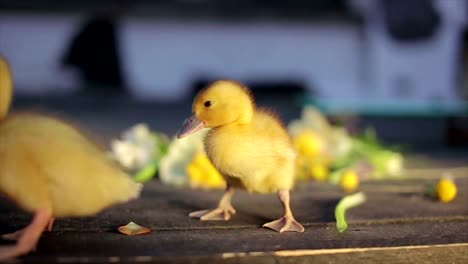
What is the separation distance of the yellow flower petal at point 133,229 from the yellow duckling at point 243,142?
16cm

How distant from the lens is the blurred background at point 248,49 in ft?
22.1

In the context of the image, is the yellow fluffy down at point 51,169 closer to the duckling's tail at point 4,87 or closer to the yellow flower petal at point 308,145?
the duckling's tail at point 4,87

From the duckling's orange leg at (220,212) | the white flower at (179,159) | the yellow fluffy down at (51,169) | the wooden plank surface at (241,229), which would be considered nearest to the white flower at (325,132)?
the white flower at (179,159)

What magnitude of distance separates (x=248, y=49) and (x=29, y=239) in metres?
6.23

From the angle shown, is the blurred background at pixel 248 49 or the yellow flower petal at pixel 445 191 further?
the blurred background at pixel 248 49

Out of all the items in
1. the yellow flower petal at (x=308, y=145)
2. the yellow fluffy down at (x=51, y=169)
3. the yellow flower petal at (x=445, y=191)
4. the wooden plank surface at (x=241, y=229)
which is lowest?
the wooden plank surface at (x=241, y=229)

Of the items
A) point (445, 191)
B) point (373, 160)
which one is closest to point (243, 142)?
point (445, 191)

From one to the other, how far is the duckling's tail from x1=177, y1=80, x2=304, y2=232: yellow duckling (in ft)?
1.00

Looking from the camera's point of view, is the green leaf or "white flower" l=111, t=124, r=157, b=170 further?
"white flower" l=111, t=124, r=157, b=170

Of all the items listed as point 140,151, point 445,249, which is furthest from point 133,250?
point 140,151

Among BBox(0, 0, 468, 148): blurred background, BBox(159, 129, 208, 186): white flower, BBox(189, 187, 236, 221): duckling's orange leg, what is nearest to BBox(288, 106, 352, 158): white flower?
BBox(159, 129, 208, 186): white flower

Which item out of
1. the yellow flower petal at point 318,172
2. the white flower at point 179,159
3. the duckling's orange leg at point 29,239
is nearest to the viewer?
the duckling's orange leg at point 29,239

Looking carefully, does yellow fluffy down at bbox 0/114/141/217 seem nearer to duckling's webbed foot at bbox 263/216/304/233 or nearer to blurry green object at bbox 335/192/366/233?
duckling's webbed foot at bbox 263/216/304/233

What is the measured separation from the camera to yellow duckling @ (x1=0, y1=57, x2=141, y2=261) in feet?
3.09
